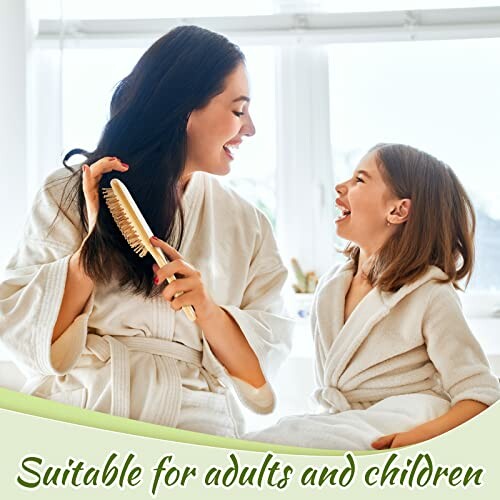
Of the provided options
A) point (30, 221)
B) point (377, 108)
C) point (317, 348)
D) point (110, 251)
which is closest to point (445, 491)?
point (317, 348)

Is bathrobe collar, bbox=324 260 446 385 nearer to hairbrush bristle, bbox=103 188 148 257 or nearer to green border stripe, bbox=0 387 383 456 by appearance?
green border stripe, bbox=0 387 383 456

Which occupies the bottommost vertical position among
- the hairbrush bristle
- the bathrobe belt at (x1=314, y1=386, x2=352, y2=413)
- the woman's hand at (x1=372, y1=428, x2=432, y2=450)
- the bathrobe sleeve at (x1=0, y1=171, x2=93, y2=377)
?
the woman's hand at (x1=372, y1=428, x2=432, y2=450)

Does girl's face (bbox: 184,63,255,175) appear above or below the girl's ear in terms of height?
above

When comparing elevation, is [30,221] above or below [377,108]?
below

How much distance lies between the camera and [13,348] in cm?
95

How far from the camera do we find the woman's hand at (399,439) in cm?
91

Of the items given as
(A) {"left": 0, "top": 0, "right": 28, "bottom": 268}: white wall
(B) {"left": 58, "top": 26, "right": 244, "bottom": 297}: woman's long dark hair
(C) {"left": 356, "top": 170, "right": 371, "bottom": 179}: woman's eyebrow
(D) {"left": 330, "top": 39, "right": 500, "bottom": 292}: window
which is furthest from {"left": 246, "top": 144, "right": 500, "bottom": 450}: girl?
(A) {"left": 0, "top": 0, "right": 28, "bottom": 268}: white wall

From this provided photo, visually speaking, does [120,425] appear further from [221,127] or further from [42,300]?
[221,127]

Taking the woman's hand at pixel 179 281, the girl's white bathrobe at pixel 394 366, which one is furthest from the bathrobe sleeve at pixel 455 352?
the woman's hand at pixel 179 281

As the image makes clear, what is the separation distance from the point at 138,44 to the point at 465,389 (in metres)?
0.85

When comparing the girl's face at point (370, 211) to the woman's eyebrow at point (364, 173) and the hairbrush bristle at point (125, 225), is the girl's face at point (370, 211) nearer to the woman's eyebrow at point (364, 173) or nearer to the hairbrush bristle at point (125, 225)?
the woman's eyebrow at point (364, 173)

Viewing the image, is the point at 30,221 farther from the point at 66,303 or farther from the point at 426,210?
the point at 426,210

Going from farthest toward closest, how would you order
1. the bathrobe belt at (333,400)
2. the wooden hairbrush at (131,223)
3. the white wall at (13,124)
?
the white wall at (13,124) < the bathrobe belt at (333,400) < the wooden hairbrush at (131,223)

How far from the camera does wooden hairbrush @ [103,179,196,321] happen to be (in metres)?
0.89
